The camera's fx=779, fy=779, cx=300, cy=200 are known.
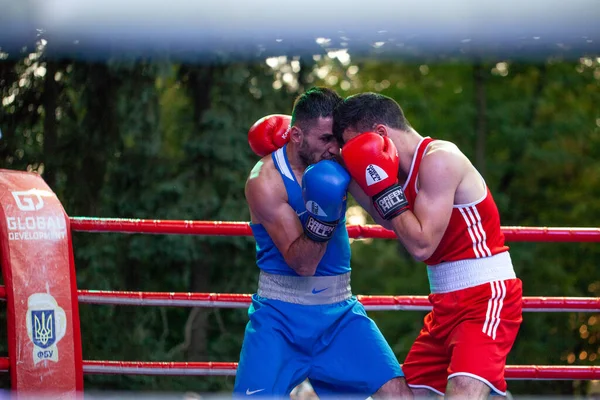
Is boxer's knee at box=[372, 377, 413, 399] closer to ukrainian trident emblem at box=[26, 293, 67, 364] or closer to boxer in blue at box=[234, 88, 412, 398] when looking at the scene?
boxer in blue at box=[234, 88, 412, 398]

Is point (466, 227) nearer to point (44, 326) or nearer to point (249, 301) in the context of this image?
point (249, 301)

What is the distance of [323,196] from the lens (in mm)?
2471

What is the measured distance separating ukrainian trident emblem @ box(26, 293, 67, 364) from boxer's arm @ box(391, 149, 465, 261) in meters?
1.66

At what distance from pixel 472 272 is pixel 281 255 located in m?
0.67

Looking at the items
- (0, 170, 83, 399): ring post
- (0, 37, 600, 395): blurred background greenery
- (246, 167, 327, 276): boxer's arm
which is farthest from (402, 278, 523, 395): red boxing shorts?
(0, 37, 600, 395): blurred background greenery

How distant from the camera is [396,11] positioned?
3.11 ft

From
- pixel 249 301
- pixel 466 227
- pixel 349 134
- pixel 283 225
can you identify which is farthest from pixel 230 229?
pixel 466 227

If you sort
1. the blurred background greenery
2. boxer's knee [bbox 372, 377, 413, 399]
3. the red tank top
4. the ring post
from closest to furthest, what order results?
the red tank top
boxer's knee [bbox 372, 377, 413, 399]
the ring post
the blurred background greenery

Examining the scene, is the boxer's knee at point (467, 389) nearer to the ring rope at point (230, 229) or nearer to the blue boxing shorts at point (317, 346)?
the blue boxing shorts at point (317, 346)

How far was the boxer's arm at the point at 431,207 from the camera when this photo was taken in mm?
2422

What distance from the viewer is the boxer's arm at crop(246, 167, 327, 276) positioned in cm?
259

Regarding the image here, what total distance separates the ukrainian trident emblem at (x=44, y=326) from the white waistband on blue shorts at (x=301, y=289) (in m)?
1.07

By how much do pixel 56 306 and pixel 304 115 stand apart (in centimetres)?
144

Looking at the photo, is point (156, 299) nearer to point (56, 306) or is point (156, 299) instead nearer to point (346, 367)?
point (56, 306)
